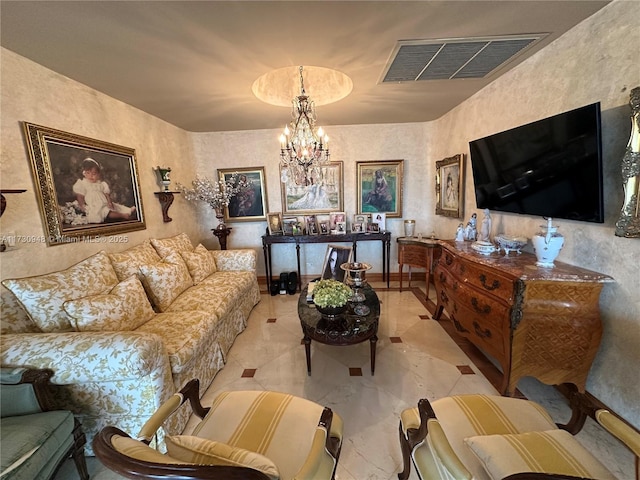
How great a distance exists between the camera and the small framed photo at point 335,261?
3229 millimetres

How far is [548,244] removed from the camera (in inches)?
68.7

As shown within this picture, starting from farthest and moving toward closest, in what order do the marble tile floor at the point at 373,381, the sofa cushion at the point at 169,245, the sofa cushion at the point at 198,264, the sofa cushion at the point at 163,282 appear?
the sofa cushion at the point at 198,264 → the sofa cushion at the point at 169,245 → the sofa cushion at the point at 163,282 → the marble tile floor at the point at 373,381

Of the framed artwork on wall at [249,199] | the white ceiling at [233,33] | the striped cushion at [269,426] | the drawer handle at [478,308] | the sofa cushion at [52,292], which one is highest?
the white ceiling at [233,33]

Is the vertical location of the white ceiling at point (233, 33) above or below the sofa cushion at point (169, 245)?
above

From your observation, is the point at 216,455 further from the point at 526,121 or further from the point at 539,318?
the point at 526,121

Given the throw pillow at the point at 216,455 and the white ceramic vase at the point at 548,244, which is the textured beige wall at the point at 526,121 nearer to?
the white ceramic vase at the point at 548,244

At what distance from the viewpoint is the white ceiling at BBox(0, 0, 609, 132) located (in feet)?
4.58

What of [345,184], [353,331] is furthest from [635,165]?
[345,184]

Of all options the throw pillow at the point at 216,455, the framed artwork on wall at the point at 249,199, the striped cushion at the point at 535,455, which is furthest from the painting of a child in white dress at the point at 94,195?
the striped cushion at the point at 535,455

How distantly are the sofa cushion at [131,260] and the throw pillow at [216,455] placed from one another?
184 centimetres

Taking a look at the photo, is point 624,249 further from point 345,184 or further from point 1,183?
point 1,183

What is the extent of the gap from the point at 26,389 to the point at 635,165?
3257mm

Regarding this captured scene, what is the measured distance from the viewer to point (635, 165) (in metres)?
1.33

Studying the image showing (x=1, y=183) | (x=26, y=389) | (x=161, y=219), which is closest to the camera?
(x=26, y=389)
